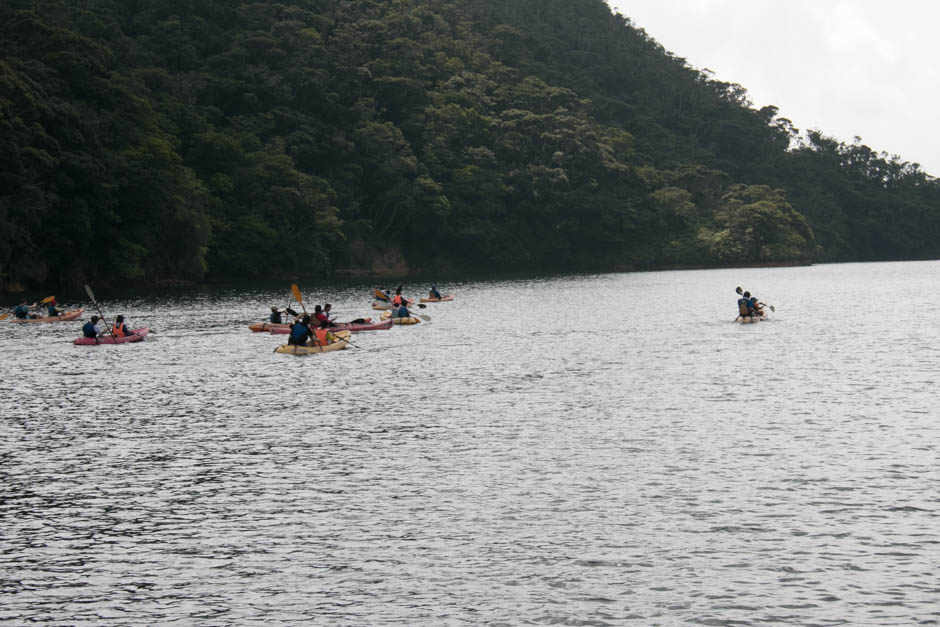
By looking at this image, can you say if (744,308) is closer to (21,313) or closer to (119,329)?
(119,329)

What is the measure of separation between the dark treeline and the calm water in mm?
45098

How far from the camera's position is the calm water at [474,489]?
12.5 m

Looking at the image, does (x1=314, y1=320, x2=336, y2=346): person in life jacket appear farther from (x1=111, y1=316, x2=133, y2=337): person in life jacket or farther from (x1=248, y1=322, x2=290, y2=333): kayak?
(x1=111, y1=316, x2=133, y2=337): person in life jacket

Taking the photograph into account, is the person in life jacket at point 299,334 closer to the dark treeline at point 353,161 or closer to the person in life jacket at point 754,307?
the person in life jacket at point 754,307

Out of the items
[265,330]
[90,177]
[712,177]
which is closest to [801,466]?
[265,330]

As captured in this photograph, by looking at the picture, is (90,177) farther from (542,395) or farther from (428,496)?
(428,496)

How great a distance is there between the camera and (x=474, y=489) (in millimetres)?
17766

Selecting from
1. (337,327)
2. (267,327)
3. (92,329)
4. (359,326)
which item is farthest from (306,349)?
(92,329)

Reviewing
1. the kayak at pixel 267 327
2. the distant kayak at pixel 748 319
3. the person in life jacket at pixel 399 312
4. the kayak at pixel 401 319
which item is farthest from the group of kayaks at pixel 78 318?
the distant kayak at pixel 748 319

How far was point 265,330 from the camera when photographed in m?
48.7

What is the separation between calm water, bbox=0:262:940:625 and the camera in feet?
41.1

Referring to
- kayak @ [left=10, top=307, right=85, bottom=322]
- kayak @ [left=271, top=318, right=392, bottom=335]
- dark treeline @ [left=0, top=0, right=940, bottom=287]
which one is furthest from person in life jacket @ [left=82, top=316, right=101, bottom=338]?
dark treeline @ [left=0, top=0, right=940, bottom=287]

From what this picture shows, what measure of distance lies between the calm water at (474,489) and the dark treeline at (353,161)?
1776 inches

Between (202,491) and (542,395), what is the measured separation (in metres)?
13.1
